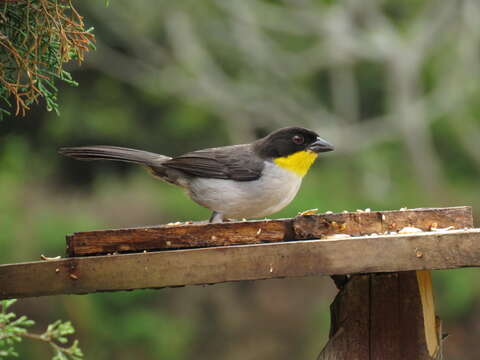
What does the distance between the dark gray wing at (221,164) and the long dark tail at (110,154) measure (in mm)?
110

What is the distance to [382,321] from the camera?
4145 millimetres

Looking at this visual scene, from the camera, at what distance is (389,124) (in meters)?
20.0

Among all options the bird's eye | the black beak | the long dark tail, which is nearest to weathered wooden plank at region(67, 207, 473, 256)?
the long dark tail

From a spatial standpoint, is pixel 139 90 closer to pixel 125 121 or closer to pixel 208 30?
pixel 125 121

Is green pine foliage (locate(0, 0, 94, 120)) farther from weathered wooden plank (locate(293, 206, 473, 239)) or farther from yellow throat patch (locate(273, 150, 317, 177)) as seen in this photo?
yellow throat patch (locate(273, 150, 317, 177))

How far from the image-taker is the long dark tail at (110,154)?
5114mm

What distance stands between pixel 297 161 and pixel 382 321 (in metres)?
2.27

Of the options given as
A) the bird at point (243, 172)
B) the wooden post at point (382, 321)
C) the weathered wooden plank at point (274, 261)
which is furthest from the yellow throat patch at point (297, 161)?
the weathered wooden plank at point (274, 261)

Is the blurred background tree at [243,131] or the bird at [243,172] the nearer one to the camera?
the bird at [243,172]

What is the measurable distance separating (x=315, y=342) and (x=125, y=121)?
12.3 metres

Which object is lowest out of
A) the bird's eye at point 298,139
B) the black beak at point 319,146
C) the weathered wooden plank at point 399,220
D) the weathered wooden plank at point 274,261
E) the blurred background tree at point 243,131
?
the weathered wooden plank at point 274,261

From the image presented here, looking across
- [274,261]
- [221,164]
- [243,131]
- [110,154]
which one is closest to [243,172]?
[221,164]

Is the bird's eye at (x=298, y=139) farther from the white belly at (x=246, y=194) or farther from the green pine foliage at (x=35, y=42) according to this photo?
the green pine foliage at (x=35, y=42)

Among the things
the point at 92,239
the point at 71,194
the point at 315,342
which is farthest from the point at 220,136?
the point at 92,239
